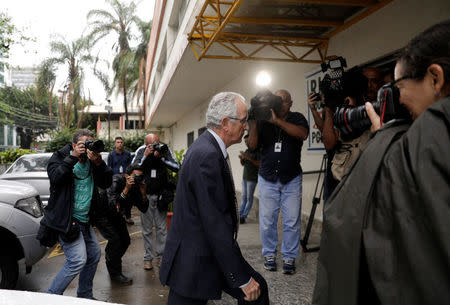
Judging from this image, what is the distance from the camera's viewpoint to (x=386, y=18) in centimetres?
436

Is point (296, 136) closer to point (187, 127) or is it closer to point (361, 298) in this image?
point (361, 298)

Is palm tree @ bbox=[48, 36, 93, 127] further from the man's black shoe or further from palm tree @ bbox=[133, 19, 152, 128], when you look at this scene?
the man's black shoe

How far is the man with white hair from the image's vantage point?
74.4 inches

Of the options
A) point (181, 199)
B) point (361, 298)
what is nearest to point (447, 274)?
point (361, 298)

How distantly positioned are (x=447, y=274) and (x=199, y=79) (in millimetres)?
9448

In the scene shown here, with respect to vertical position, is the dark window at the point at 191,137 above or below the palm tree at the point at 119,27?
below

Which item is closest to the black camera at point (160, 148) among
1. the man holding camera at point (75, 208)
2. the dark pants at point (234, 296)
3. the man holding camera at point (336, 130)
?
the man holding camera at point (75, 208)

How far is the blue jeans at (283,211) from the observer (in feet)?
13.5

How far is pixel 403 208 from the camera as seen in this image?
3.26 feet

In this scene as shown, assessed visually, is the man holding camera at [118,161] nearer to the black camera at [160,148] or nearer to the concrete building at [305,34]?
the concrete building at [305,34]

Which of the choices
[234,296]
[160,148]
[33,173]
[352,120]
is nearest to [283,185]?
[160,148]

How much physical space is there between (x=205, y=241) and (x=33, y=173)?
22.8 ft

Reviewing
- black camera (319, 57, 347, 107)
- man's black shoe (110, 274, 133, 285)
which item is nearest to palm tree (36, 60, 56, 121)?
man's black shoe (110, 274, 133, 285)

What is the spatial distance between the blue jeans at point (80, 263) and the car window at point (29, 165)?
5.20 metres
